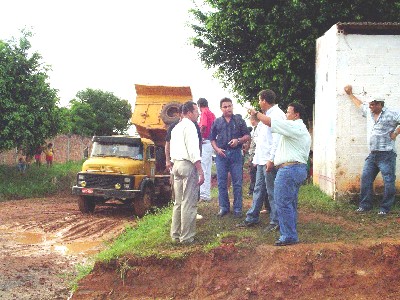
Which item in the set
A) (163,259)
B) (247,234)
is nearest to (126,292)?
(163,259)

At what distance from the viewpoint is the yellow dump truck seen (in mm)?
14047

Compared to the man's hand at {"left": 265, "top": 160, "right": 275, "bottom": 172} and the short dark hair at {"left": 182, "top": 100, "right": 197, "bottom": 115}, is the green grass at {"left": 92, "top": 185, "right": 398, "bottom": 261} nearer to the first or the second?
the man's hand at {"left": 265, "top": 160, "right": 275, "bottom": 172}

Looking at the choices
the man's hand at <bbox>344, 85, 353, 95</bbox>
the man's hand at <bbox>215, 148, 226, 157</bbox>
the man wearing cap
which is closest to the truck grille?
the man's hand at <bbox>215, 148, 226, 157</bbox>

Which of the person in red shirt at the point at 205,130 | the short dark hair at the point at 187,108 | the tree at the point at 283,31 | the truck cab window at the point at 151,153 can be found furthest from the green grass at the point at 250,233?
the tree at the point at 283,31

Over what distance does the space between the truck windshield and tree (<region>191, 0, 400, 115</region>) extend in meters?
4.31

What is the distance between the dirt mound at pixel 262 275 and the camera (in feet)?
20.1

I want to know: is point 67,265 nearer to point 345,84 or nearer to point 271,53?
point 345,84

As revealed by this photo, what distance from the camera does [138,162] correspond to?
14.6 meters

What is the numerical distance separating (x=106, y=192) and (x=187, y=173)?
23.6 feet

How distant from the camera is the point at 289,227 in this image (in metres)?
6.74

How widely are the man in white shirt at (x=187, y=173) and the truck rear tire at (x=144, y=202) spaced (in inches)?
274

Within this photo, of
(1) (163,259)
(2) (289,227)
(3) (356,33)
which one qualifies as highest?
(3) (356,33)

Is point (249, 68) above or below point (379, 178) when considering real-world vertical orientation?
above

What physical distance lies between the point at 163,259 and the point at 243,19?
35.8 ft
